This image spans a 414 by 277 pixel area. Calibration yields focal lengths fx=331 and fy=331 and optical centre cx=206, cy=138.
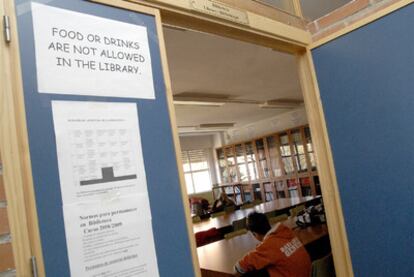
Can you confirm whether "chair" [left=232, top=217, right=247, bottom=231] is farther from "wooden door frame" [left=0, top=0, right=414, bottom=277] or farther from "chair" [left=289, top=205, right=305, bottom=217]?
"wooden door frame" [left=0, top=0, right=414, bottom=277]

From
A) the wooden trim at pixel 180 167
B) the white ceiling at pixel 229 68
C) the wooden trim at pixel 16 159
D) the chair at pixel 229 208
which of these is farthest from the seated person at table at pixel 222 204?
the wooden trim at pixel 16 159

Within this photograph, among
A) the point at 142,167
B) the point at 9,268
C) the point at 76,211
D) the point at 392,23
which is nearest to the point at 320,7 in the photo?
the point at 392,23

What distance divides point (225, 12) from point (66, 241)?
108 cm

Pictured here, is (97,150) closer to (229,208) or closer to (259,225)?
(259,225)

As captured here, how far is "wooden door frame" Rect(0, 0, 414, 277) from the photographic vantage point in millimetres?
778

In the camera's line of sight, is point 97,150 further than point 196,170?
No

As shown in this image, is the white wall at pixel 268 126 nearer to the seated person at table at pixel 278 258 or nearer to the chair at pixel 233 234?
the chair at pixel 233 234

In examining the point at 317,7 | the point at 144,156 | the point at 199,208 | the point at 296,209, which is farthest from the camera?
the point at 199,208

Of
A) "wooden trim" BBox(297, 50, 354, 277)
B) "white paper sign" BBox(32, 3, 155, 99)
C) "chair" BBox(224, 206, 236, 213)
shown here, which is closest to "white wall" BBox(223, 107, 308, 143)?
"chair" BBox(224, 206, 236, 213)

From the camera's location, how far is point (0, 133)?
780 mm

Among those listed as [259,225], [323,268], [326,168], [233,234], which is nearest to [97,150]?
[326,168]

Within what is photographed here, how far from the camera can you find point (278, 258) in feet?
8.04

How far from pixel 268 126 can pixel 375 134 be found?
7.22 meters

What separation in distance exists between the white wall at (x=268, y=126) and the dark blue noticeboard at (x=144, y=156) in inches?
269
